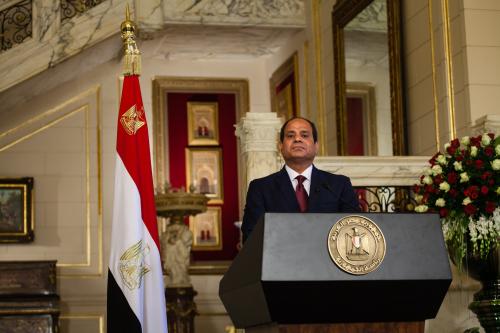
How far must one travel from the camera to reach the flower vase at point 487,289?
5.34m

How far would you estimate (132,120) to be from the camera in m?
5.70

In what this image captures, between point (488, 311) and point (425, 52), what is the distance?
10.4 ft

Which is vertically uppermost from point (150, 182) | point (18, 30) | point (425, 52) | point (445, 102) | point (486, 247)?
point (18, 30)

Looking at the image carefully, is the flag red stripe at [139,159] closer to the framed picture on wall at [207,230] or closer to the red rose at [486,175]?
the red rose at [486,175]

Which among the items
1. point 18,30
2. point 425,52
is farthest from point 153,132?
point 425,52

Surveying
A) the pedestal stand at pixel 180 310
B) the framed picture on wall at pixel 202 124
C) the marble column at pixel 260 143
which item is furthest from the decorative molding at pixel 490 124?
the framed picture on wall at pixel 202 124

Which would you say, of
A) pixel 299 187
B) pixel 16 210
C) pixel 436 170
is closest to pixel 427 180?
pixel 436 170

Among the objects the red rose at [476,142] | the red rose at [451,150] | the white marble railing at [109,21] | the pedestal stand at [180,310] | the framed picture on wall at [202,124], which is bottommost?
the pedestal stand at [180,310]

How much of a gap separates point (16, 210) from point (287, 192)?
7536mm

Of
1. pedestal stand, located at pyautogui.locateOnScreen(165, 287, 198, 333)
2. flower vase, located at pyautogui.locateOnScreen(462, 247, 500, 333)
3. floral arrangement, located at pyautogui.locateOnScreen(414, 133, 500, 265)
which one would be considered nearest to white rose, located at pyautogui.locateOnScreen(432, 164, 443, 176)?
floral arrangement, located at pyautogui.locateOnScreen(414, 133, 500, 265)

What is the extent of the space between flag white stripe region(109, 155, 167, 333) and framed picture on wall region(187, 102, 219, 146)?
20.9 feet

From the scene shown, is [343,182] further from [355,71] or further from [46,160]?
[46,160]

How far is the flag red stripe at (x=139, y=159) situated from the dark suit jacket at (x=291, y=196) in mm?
1564

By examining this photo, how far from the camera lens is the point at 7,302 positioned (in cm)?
963
